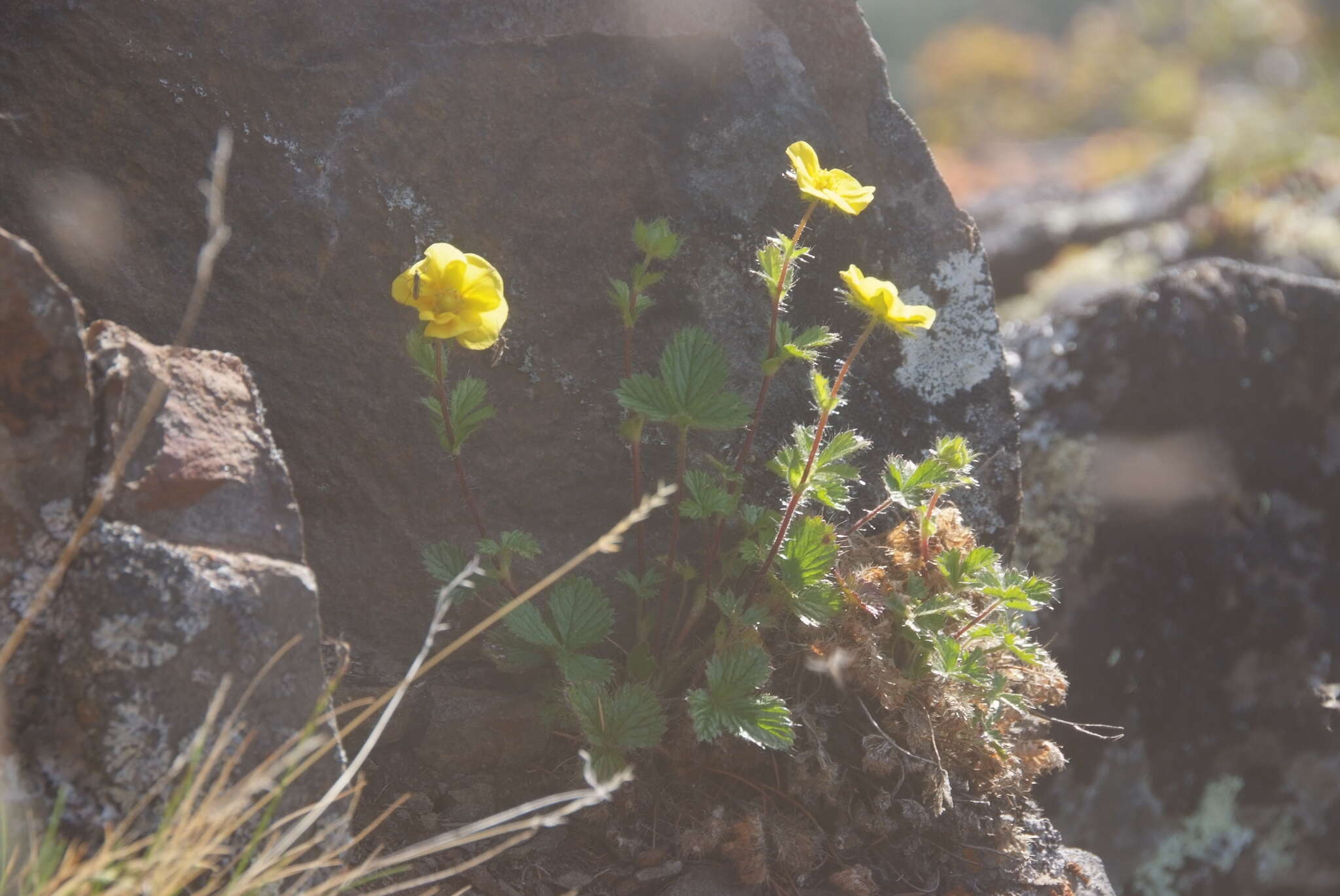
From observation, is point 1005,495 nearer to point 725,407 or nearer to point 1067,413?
point 1067,413

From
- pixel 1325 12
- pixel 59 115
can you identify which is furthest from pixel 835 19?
pixel 1325 12

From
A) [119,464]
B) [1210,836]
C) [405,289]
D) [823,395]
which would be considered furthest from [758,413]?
[1210,836]

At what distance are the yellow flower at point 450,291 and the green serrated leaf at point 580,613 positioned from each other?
564 millimetres

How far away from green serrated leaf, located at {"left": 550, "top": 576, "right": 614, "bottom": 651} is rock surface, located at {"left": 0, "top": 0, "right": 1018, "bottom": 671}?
0.97 ft

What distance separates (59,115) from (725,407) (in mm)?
1541

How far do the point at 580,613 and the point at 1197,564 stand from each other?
2.20 metres

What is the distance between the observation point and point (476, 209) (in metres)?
2.48

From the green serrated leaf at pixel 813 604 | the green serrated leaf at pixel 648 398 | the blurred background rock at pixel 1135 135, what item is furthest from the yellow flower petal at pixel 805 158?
the blurred background rock at pixel 1135 135

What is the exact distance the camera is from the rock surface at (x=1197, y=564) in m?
3.31

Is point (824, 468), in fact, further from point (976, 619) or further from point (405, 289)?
point (405, 289)

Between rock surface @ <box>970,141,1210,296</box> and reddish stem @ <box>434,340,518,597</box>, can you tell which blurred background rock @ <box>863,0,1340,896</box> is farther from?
rock surface @ <box>970,141,1210,296</box>

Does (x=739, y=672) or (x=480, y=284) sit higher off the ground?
(x=480, y=284)

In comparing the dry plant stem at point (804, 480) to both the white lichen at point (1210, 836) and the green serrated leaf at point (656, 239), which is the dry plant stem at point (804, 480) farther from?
the white lichen at point (1210, 836)

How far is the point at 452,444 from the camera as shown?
2127 millimetres
